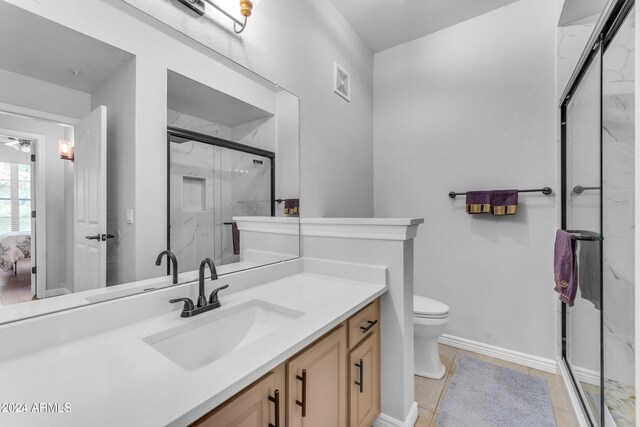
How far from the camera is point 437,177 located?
2482mm

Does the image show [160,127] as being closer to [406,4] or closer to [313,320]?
[313,320]

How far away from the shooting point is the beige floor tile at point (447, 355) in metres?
2.13

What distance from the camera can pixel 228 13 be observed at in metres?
1.34

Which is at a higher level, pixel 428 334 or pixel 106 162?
pixel 106 162

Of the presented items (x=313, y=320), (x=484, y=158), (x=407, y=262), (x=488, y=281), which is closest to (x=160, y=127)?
(x=313, y=320)

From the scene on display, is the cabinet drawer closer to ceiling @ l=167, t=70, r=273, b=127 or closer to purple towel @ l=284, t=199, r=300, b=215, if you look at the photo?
purple towel @ l=284, t=199, r=300, b=215

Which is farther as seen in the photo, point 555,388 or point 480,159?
point 480,159

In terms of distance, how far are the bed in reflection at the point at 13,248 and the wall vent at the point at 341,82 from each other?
1.98 metres

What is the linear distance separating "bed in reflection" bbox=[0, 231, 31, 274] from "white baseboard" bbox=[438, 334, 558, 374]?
8.84 feet

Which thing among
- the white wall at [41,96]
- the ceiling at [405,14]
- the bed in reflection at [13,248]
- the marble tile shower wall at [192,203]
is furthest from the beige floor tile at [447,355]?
the ceiling at [405,14]

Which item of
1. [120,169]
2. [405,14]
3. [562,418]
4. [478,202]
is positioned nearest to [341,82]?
[405,14]

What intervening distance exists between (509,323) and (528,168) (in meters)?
1.19

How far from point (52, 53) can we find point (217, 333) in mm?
1053

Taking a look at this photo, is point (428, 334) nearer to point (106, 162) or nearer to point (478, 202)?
point (478, 202)
